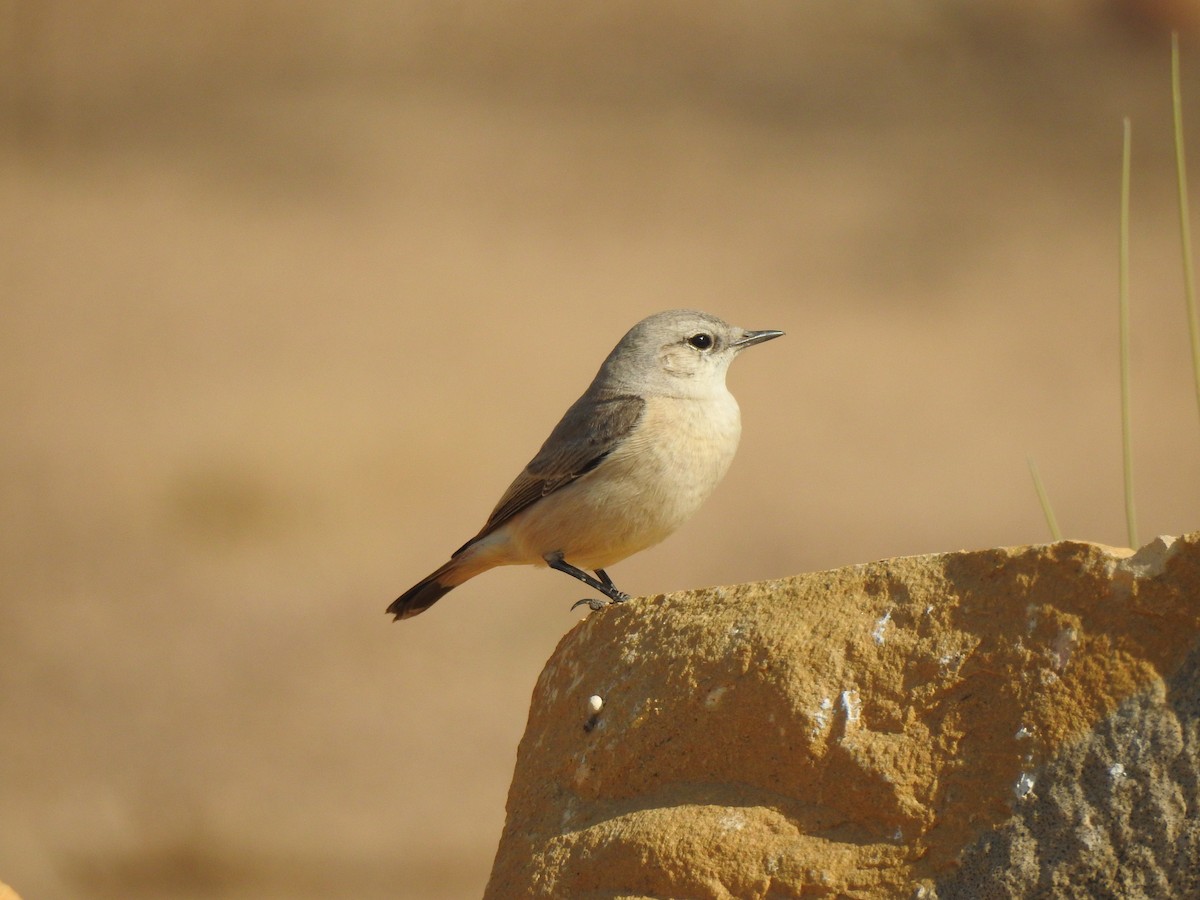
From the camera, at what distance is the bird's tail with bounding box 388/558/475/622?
5398mm

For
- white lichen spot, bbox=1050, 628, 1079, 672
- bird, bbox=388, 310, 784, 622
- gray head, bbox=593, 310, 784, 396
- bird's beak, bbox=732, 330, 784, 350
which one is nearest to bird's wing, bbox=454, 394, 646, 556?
bird, bbox=388, 310, 784, 622

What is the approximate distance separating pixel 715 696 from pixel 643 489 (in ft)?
5.73

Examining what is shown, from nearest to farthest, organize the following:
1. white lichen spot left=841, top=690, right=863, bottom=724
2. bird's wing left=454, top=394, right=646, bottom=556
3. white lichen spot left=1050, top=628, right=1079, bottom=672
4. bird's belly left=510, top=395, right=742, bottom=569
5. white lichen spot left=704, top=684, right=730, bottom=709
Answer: white lichen spot left=1050, top=628, right=1079, bottom=672 → white lichen spot left=841, top=690, right=863, bottom=724 → white lichen spot left=704, top=684, right=730, bottom=709 → bird's belly left=510, top=395, right=742, bottom=569 → bird's wing left=454, top=394, right=646, bottom=556

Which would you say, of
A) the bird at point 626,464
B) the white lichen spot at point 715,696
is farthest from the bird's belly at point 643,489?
the white lichen spot at point 715,696

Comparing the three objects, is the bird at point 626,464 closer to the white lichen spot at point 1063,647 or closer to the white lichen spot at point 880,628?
the white lichen spot at point 880,628

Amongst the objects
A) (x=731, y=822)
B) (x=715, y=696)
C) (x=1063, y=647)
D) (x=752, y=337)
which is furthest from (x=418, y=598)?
(x=1063, y=647)

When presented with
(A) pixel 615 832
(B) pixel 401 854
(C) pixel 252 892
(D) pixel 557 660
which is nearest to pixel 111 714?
(C) pixel 252 892

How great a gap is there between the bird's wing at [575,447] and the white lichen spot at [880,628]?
6.96 ft

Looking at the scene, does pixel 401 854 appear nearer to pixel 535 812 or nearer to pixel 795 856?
pixel 535 812

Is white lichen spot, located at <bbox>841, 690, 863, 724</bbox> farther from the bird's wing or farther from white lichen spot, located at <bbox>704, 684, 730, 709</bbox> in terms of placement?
the bird's wing

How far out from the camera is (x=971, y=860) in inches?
104

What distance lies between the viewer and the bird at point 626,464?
4.83 m

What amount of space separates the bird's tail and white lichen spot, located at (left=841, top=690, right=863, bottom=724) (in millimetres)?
2690

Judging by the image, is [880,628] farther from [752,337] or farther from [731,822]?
→ [752,337]
